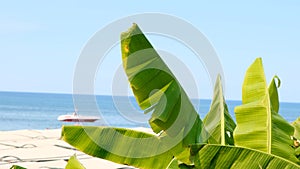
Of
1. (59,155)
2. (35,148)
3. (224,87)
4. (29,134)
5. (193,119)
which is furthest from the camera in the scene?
(29,134)

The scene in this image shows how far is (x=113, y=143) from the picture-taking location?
1.41 m

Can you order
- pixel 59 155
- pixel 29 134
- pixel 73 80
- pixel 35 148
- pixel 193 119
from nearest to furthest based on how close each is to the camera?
pixel 73 80
pixel 193 119
pixel 59 155
pixel 35 148
pixel 29 134

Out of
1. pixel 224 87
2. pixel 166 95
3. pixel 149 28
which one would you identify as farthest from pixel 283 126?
pixel 149 28

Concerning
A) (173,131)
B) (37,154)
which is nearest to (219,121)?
(173,131)

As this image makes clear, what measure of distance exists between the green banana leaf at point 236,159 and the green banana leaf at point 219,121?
12.7 inches

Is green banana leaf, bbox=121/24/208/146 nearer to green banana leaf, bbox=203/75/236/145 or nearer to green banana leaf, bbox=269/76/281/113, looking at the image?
green banana leaf, bbox=203/75/236/145

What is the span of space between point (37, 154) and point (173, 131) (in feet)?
17.8

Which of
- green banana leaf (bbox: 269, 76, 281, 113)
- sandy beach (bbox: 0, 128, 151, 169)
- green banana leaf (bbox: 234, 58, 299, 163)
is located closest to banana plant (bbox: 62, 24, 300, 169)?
green banana leaf (bbox: 234, 58, 299, 163)

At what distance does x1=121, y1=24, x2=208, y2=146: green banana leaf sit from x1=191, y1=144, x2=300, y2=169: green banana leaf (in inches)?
5.9

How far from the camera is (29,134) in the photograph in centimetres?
900

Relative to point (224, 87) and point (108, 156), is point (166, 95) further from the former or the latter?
point (224, 87)

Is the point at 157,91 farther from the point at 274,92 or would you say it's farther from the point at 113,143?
the point at 274,92

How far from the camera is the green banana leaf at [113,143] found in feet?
4.57

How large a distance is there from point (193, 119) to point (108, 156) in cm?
29
